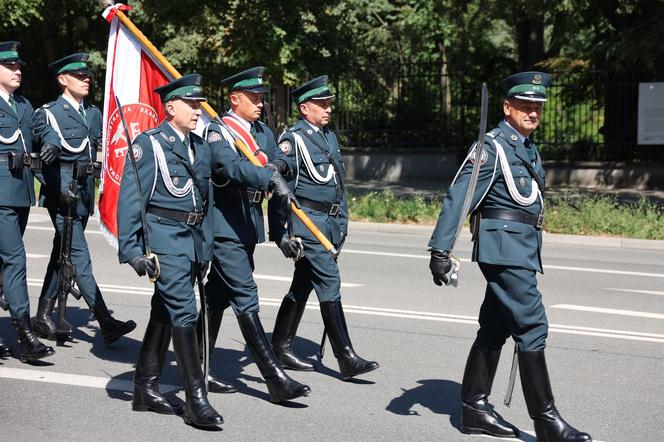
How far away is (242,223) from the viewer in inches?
267

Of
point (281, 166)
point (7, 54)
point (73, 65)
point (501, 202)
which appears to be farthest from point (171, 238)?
point (73, 65)

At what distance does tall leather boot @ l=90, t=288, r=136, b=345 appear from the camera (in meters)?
7.96

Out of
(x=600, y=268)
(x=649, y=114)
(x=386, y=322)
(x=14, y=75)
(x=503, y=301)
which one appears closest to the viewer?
(x=503, y=301)

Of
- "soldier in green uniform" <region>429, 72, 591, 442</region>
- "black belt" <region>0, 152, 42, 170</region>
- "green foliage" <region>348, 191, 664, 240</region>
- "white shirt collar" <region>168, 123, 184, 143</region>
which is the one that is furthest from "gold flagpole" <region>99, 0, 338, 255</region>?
"green foliage" <region>348, 191, 664, 240</region>

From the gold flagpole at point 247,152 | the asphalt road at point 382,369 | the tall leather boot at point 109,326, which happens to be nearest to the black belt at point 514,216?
the asphalt road at point 382,369

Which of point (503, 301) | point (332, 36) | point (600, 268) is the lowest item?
point (600, 268)

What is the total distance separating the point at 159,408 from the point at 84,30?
88.1ft

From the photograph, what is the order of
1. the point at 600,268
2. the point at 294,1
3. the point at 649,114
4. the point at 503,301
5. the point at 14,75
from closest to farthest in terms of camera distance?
the point at 503,301, the point at 14,75, the point at 600,268, the point at 649,114, the point at 294,1

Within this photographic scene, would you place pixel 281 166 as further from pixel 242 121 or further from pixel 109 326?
pixel 109 326

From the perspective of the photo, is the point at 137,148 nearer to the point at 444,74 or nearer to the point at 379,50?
the point at 444,74

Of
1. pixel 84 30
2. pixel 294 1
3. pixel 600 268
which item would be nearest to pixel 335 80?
pixel 294 1

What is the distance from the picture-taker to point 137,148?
20.3 feet

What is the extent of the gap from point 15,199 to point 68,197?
393 millimetres

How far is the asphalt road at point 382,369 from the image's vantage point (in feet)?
20.0
